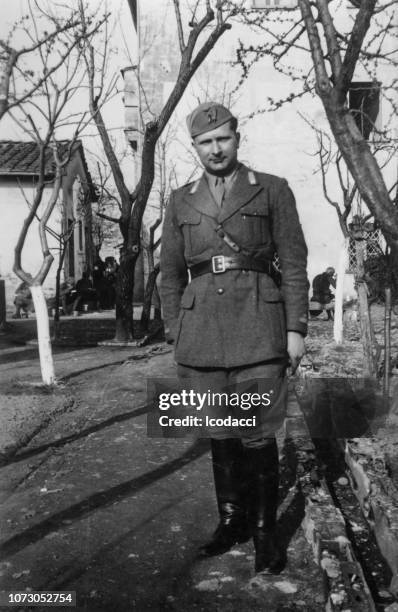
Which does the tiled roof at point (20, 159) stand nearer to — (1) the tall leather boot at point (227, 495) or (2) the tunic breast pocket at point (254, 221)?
(2) the tunic breast pocket at point (254, 221)

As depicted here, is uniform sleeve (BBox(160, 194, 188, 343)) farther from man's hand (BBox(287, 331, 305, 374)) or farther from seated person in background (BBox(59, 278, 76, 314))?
seated person in background (BBox(59, 278, 76, 314))

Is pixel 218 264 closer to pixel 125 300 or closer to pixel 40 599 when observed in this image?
pixel 40 599

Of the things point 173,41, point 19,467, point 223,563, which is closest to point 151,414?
point 19,467

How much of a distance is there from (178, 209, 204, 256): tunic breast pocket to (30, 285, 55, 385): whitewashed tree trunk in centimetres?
444

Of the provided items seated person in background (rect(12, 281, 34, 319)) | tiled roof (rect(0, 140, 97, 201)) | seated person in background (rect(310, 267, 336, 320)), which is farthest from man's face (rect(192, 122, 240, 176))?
tiled roof (rect(0, 140, 97, 201))

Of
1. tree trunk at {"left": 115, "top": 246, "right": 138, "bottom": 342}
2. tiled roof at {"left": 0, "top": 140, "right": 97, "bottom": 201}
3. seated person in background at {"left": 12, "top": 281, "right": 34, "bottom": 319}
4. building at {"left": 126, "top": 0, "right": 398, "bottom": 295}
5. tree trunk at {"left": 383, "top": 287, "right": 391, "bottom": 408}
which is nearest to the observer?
tree trunk at {"left": 383, "top": 287, "right": 391, "bottom": 408}

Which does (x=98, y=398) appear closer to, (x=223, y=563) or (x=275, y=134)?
(x=223, y=563)

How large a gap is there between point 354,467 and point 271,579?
1.29 meters

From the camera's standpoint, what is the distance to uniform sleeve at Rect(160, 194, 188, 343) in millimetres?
3135

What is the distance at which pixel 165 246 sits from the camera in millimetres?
3180

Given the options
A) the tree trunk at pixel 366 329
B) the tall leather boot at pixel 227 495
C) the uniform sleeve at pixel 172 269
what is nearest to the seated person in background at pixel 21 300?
the tree trunk at pixel 366 329

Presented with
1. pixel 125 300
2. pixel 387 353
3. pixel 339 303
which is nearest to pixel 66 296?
pixel 125 300

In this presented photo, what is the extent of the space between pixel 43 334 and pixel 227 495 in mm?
4638

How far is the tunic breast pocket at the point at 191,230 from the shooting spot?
3.01m
